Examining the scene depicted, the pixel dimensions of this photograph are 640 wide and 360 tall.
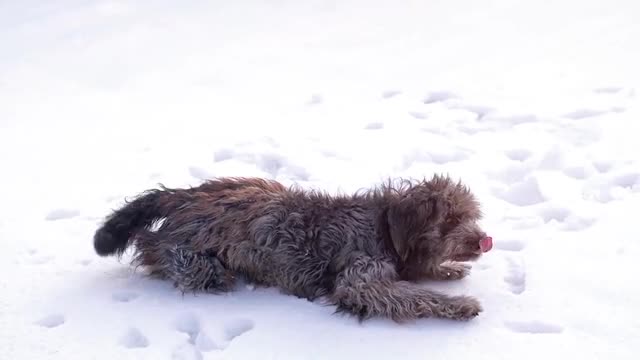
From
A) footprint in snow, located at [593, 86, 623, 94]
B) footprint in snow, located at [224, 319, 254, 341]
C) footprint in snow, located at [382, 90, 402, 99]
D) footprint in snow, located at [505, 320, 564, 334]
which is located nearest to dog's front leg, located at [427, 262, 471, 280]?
footprint in snow, located at [505, 320, 564, 334]

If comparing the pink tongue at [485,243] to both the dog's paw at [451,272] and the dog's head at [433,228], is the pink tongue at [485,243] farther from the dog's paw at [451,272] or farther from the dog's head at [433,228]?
the dog's paw at [451,272]

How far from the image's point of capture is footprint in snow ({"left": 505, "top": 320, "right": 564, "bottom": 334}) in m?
3.94

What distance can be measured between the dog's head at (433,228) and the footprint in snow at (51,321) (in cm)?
194

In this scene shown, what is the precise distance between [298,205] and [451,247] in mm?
930

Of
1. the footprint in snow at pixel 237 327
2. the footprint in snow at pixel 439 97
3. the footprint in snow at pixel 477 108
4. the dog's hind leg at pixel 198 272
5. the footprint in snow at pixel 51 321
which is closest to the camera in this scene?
the footprint in snow at pixel 237 327

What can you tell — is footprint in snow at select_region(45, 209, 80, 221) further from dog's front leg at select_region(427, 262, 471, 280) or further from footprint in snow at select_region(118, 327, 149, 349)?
dog's front leg at select_region(427, 262, 471, 280)

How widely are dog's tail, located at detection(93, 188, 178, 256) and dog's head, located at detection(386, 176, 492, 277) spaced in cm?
138

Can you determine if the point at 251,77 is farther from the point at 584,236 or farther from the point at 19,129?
the point at 584,236

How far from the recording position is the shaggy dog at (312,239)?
443cm

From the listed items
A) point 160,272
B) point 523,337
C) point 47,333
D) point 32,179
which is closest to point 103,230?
point 160,272

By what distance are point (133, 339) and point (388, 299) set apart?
1.39m

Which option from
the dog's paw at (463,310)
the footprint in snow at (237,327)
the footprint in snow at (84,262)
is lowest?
the footprint in snow at (237,327)

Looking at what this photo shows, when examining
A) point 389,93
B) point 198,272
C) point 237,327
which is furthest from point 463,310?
point 389,93

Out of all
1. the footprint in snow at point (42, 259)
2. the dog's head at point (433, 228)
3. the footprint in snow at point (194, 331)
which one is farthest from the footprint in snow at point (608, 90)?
the footprint in snow at point (42, 259)
